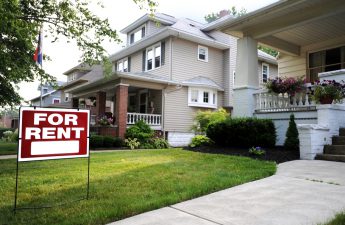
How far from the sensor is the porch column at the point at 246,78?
10.9 metres

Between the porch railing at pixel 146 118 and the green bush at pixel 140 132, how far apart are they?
146 centimetres

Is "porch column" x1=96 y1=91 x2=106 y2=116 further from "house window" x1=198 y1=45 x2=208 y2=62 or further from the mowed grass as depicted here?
the mowed grass

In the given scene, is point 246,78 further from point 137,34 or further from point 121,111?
point 137,34

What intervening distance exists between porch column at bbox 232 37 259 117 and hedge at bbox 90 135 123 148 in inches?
257

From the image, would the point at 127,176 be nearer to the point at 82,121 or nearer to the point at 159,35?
the point at 82,121

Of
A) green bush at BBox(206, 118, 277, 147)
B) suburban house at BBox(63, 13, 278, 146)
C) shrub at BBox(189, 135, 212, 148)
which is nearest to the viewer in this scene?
green bush at BBox(206, 118, 277, 147)

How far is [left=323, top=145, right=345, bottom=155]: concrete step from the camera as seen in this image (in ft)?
23.8

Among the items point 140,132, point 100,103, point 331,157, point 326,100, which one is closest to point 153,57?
point 100,103

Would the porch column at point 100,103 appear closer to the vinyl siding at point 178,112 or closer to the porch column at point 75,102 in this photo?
the vinyl siding at point 178,112

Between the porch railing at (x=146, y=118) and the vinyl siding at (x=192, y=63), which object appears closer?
the porch railing at (x=146, y=118)

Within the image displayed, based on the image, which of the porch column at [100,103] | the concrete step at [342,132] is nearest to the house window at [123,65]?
the porch column at [100,103]

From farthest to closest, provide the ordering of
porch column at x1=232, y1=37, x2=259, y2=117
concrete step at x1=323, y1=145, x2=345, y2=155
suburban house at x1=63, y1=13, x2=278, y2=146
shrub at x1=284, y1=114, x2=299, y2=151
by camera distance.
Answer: suburban house at x1=63, y1=13, x2=278, y2=146 → porch column at x1=232, y1=37, x2=259, y2=117 → shrub at x1=284, y1=114, x2=299, y2=151 → concrete step at x1=323, y1=145, x2=345, y2=155

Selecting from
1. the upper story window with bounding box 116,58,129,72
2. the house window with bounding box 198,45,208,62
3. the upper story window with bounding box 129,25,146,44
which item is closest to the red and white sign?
the house window with bounding box 198,45,208,62

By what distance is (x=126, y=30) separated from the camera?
2498cm
